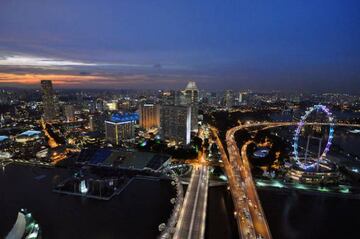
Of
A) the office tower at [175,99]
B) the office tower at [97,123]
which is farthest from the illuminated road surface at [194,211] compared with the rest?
the office tower at [175,99]

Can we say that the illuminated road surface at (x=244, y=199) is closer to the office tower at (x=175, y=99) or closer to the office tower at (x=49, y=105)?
the office tower at (x=175, y=99)

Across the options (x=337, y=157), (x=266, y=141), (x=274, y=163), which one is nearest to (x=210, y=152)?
(x=274, y=163)

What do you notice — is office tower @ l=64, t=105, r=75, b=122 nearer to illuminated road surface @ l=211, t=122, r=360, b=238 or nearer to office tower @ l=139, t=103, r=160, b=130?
office tower @ l=139, t=103, r=160, b=130

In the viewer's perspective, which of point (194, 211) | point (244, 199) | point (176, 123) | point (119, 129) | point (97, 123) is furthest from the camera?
point (97, 123)

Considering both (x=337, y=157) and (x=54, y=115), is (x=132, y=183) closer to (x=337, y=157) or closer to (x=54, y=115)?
(x=337, y=157)

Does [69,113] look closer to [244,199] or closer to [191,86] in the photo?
[191,86]

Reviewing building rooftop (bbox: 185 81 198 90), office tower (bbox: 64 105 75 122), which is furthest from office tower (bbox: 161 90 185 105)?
office tower (bbox: 64 105 75 122)

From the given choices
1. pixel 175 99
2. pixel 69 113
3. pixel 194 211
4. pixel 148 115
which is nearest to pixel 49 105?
pixel 69 113
